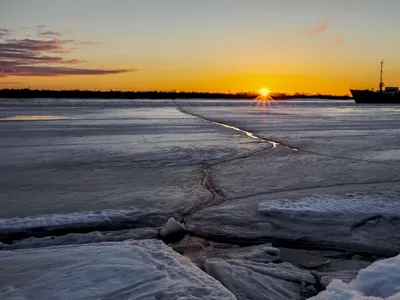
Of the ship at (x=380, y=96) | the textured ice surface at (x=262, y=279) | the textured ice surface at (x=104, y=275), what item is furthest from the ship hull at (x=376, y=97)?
the textured ice surface at (x=104, y=275)

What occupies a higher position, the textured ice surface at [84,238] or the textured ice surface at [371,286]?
the textured ice surface at [371,286]

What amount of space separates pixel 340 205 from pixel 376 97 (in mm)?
66193

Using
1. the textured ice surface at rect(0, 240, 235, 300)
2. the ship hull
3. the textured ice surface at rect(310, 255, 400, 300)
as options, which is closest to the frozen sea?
the textured ice surface at rect(0, 240, 235, 300)

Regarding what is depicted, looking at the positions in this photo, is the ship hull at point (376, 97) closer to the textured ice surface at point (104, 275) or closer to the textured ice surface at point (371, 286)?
the textured ice surface at point (371, 286)

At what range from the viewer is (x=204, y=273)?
2598mm

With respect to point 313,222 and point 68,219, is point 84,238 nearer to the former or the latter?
point 68,219

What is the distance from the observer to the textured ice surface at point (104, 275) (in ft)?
7.36

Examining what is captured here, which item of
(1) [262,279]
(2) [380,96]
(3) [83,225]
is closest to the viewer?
(1) [262,279]

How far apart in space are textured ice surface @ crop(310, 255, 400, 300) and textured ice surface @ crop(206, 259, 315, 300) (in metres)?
0.19

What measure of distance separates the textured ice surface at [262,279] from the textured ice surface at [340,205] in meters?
1.26

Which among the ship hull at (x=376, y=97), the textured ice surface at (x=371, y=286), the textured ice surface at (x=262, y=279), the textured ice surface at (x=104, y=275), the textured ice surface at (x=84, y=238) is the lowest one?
the textured ice surface at (x=262, y=279)

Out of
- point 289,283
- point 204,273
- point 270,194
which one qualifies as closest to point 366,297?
point 289,283

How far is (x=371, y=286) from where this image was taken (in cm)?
237

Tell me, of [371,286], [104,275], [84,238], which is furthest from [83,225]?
[371,286]
